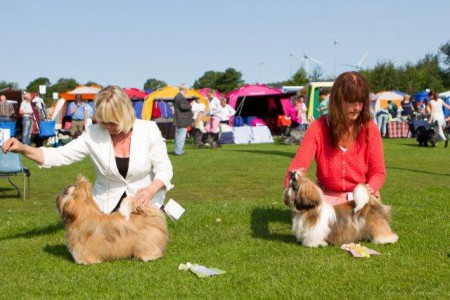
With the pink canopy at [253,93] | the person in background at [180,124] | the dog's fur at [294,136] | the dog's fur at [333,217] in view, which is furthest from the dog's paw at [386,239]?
the pink canopy at [253,93]

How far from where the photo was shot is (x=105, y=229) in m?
4.56

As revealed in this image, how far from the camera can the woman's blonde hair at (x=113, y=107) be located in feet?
15.5

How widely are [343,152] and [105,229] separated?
2.16m

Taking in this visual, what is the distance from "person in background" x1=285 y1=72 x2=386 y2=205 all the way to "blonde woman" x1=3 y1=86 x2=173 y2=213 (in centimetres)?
118

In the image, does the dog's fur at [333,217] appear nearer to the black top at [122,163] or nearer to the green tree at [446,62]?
the black top at [122,163]

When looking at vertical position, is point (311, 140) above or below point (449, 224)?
above

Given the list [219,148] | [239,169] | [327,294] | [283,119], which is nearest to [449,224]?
[327,294]

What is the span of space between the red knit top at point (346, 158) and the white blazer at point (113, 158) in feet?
3.87

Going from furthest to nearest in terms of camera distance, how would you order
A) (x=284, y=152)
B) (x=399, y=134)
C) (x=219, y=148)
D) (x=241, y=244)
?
(x=399, y=134) → (x=219, y=148) → (x=284, y=152) → (x=241, y=244)

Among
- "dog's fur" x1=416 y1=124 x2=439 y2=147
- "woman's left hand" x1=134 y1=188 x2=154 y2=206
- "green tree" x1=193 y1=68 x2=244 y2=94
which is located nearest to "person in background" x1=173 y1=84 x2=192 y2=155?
"dog's fur" x1=416 y1=124 x2=439 y2=147

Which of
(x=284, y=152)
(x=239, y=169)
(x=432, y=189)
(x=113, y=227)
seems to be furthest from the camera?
(x=284, y=152)

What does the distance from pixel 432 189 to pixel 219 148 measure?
11947 mm

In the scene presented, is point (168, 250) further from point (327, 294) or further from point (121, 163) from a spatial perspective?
point (327, 294)

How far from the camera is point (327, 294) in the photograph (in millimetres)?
3707
